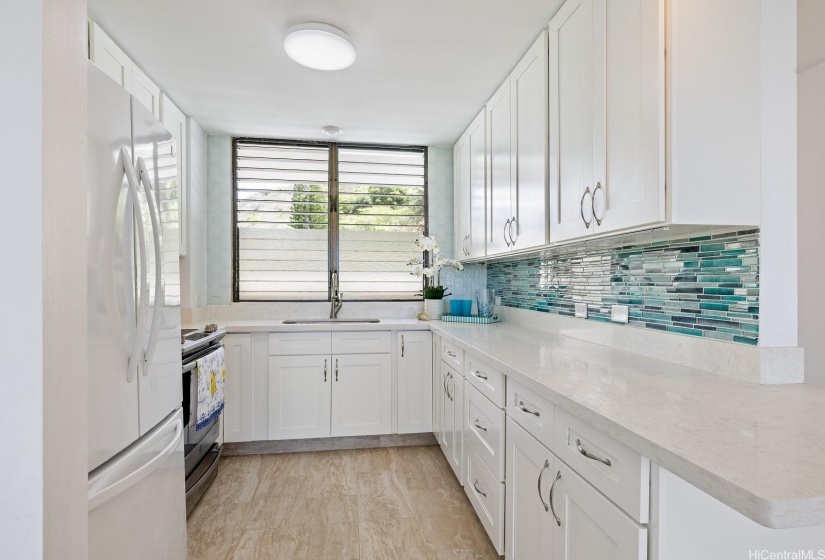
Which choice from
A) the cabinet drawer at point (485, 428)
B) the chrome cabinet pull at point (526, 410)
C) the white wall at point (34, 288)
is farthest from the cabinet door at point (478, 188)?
the white wall at point (34, 288)

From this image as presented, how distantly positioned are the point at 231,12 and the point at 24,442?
1888 mm

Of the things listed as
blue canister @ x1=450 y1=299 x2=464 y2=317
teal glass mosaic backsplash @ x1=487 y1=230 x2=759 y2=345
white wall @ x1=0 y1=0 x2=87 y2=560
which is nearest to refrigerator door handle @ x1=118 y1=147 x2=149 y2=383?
white wall @ x1=0 y1=0 x2=87 y2=560

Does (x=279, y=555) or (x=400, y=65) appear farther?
(x=400, y=65)

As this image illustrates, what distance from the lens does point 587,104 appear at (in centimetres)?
157

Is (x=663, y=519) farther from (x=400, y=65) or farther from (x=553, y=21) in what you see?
(x=400, y=65)

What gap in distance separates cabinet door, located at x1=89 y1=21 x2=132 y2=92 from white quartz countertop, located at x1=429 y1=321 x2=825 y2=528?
2.22m

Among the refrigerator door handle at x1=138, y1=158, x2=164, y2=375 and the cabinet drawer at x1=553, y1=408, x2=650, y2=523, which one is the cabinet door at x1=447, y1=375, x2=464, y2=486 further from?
the refrigerator door handle at x1=138, y1=158, x2=164, y2=375

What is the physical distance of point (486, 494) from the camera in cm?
190

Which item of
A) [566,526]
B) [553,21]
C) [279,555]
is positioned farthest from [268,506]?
[553,21]

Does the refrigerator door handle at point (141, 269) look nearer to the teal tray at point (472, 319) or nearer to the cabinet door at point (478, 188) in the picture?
the cabinet door at point (478, 188)

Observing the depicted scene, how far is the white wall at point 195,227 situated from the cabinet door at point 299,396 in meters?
0.79

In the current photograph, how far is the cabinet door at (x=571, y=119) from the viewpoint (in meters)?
1.56

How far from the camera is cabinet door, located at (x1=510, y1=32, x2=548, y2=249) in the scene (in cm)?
194

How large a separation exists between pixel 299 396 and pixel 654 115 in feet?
9.04
